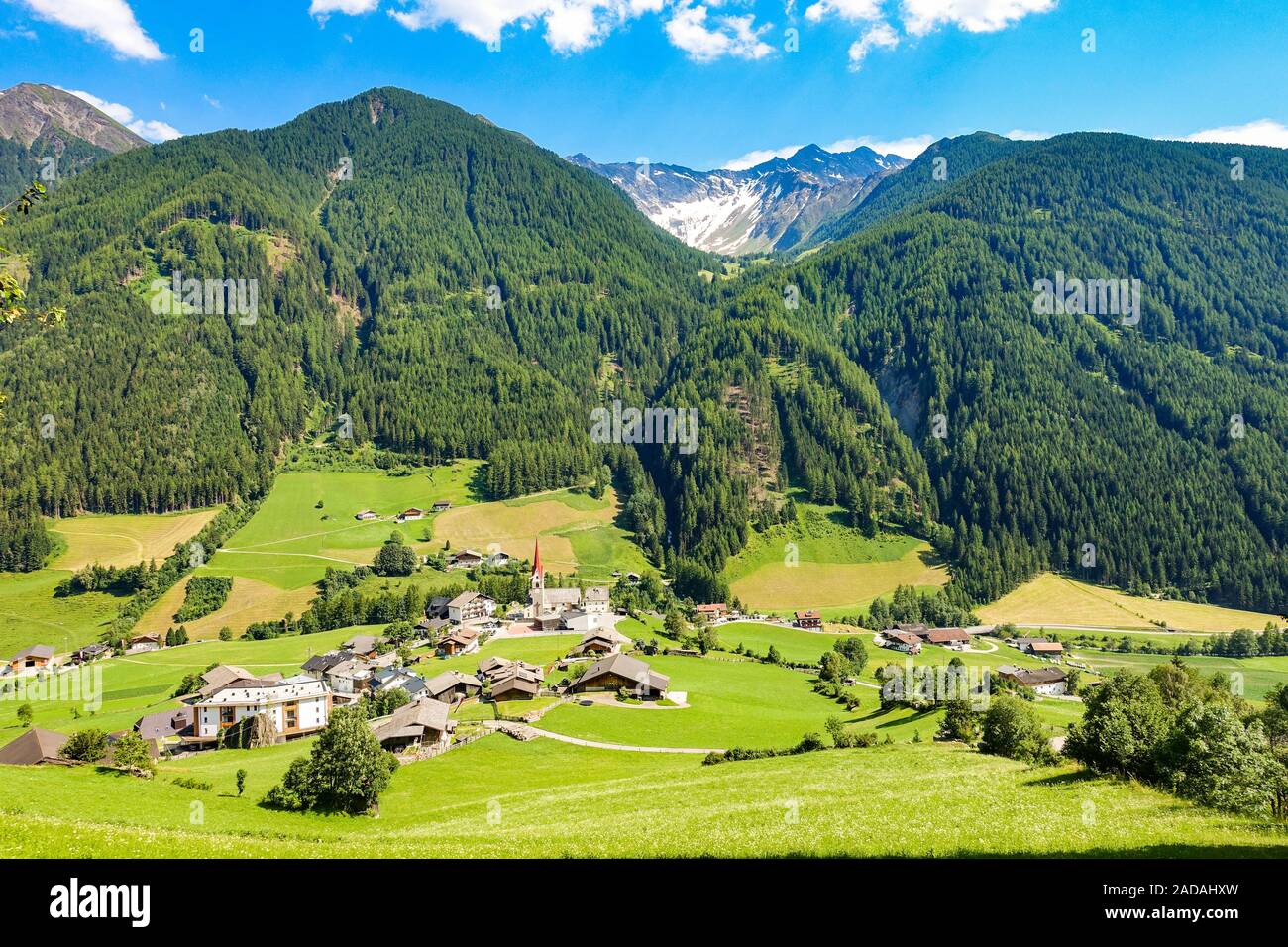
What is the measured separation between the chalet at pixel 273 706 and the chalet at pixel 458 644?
26.6m

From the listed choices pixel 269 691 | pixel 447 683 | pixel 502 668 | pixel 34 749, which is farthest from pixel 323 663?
pixel 34 749

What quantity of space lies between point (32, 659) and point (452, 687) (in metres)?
81.7

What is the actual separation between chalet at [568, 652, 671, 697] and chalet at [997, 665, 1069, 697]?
193 ft

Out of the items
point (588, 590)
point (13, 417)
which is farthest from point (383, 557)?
point (13, 417)

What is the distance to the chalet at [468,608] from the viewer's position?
425 ft

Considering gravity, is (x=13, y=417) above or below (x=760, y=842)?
above

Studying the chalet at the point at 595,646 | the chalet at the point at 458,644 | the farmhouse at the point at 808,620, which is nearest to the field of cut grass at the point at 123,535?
the chalet at the point at 458,644

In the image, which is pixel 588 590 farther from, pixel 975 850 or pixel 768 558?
pixel 975 850

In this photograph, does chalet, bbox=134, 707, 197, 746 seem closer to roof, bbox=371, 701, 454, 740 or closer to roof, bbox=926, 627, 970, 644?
roof, bbox=371, 701, 454, 740

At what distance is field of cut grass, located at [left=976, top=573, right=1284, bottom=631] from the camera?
161625mm

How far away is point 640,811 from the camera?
117 ft
